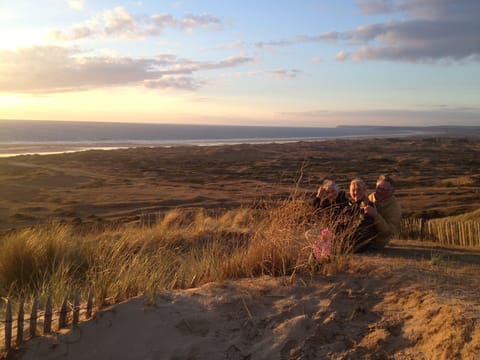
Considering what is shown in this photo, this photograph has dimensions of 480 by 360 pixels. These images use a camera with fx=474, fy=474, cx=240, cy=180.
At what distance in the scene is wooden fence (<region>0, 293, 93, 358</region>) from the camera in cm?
382

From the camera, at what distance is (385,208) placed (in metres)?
6.93

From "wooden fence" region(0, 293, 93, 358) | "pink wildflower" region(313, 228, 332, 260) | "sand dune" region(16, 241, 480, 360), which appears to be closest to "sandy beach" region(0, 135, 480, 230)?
"pink wildflower" region(313, 228, 332, 260)

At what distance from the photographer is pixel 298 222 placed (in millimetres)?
6156

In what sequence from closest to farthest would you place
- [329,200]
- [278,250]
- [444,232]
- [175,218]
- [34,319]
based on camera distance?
[34,319] → [278,250] → [329,200] → [444,232] → [175,218]

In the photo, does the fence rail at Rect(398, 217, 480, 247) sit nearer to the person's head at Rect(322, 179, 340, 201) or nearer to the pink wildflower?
the person's head at Rect(322, 179, 340, 201)

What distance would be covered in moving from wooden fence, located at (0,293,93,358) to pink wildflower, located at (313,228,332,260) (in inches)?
99.7

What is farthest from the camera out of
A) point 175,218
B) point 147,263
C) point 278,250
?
point 175,218

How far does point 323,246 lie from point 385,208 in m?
1.94

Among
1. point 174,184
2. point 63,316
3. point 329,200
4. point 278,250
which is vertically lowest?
point 174,184

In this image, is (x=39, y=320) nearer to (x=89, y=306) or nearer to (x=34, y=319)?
(x=34, y=319)

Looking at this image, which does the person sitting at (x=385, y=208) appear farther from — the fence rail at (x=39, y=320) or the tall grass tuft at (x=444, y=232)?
the fence rail at (x=39, y=320)

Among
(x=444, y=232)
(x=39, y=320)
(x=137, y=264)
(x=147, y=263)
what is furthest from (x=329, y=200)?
(x=39, y=320)

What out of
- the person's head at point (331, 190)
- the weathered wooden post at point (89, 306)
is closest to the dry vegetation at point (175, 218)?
the weathered wooden post at point (89, 306)

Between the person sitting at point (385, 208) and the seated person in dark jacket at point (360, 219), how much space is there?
0.43ft
